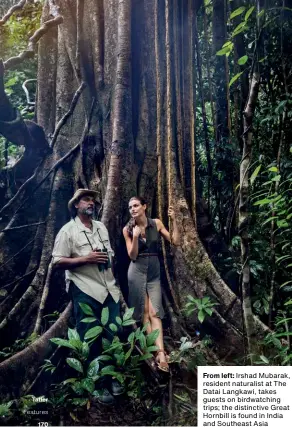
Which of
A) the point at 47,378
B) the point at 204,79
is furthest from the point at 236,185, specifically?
the point at 47,378

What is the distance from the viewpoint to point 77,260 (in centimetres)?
363

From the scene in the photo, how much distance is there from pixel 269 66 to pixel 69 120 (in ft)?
4.80

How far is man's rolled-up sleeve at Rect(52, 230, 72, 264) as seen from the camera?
3.66 m

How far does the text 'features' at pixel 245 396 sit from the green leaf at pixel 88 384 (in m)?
0.67

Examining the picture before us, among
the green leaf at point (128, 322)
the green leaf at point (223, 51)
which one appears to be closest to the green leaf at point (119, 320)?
the green leaf at point (128, 322)

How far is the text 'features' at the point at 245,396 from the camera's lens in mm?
3449

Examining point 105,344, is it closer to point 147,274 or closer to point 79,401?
point 79,401

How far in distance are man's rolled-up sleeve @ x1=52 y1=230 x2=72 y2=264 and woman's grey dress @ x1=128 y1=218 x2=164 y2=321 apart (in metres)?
0.43

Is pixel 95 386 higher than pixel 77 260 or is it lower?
lower

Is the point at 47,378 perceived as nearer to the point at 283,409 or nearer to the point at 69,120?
the point at 283,409

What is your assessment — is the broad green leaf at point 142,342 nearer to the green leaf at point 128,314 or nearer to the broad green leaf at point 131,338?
the broad green leaf at point 131,338

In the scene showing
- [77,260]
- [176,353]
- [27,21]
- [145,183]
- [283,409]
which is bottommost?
[283,409]

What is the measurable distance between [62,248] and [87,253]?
168mm

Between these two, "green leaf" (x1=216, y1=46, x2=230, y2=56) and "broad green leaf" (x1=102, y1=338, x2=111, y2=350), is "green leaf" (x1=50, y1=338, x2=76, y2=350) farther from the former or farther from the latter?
"green leaf" (x1=216, y1=46, x2=230, y2=56)
